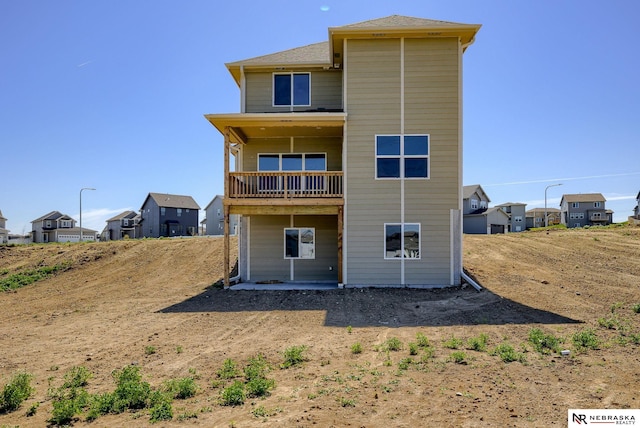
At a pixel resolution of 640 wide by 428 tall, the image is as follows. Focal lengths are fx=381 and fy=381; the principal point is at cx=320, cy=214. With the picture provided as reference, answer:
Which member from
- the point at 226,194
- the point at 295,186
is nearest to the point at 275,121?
the point at 295,186

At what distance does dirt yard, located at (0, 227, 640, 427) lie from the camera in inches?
181

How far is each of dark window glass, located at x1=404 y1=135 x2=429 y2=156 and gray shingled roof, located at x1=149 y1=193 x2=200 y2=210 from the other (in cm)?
4478

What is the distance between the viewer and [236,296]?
12859 millimetres

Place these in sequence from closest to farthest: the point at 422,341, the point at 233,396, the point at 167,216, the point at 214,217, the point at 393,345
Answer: the point at 233,396
the point at 393,345
the point at 422,341
the point at 167,216
the point at 214,217

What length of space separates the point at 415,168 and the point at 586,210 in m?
62.7

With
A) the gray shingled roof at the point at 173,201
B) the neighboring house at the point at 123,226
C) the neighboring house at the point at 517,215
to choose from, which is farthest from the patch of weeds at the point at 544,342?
the neighboring house at the point at 517,215

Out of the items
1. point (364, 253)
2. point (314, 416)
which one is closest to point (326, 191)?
point (364, 253)

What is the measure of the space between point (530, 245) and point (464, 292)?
9543 millimetres

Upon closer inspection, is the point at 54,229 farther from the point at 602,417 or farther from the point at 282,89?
the point at 602,417

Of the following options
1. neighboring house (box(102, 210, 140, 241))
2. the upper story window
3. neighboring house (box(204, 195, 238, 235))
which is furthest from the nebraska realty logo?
neighboring house (box(102, 210, 140, 241))

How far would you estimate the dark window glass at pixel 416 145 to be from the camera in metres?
13.9

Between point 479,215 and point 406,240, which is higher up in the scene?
point 479,215

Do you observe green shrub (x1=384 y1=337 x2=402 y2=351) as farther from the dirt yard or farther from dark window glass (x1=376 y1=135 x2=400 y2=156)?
dark window glass (x1=376 y1=135 x2=400 y2=156)

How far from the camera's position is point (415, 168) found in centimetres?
1392
